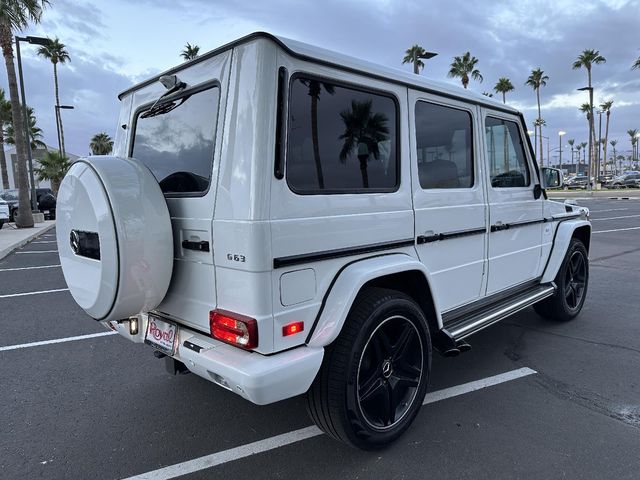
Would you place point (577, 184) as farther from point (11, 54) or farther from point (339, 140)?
point (339, 140)

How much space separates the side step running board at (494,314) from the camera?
3121 mm

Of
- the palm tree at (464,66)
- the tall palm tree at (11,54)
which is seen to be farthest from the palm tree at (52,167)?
the palm tree at (464,66)

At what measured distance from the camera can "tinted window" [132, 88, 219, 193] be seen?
2.46m

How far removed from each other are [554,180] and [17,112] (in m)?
17.4

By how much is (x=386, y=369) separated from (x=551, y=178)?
2845mm

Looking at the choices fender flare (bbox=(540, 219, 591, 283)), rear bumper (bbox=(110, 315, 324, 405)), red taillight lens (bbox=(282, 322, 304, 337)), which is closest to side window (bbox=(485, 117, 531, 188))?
fender flare (bbox=(540, 219, 591, 283))

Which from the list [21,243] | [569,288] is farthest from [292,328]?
[21,243]

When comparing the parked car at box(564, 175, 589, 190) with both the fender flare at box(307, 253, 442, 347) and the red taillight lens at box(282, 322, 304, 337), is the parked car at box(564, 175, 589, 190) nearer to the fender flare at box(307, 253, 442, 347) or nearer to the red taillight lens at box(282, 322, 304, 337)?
the fender flare at box(307, 253, 442, 347)

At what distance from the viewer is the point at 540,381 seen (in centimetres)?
351

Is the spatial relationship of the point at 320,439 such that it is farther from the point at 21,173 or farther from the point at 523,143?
the point at 21,173

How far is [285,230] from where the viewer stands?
2.17 meters

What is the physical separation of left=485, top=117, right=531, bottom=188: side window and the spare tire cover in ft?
8.56

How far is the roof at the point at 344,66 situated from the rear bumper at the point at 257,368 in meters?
1.49

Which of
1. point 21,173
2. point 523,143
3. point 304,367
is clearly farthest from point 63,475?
point 21,173
